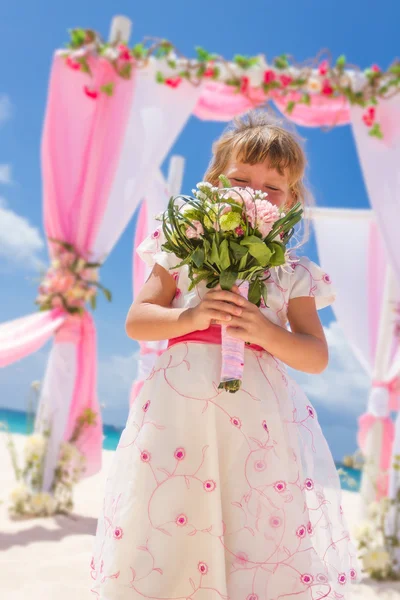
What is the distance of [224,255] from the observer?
50.0 inches

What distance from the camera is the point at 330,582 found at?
1.37 m

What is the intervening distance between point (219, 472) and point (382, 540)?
3.46 m

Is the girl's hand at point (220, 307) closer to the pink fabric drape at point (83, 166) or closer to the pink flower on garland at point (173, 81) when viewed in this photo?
the pink fabric drape at point (83, 166)

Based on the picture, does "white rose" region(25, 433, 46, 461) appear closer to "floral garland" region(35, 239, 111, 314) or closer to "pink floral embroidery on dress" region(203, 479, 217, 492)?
"floral garland" region(35, 239, 111, 314)

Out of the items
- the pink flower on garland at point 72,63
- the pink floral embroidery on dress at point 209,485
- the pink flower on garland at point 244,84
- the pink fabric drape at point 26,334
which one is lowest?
the pink floral embroidery on dress at point 209,485

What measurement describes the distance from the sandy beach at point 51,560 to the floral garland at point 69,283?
5.30 ft

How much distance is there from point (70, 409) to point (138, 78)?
108 inches

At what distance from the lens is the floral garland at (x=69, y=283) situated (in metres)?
4.44

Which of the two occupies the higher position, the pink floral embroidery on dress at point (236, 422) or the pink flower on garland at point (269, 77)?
the pink flower on garland at point (269, 77)

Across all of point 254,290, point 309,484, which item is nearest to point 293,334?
point 254,290

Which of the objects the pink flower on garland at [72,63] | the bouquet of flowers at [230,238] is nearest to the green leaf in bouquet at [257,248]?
the bouquet of flowers at [230,238]

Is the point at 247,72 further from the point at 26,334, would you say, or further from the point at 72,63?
the point at 26,334

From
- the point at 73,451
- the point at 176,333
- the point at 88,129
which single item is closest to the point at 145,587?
the point at 176,333

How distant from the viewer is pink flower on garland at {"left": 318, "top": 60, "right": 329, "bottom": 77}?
4.66m
